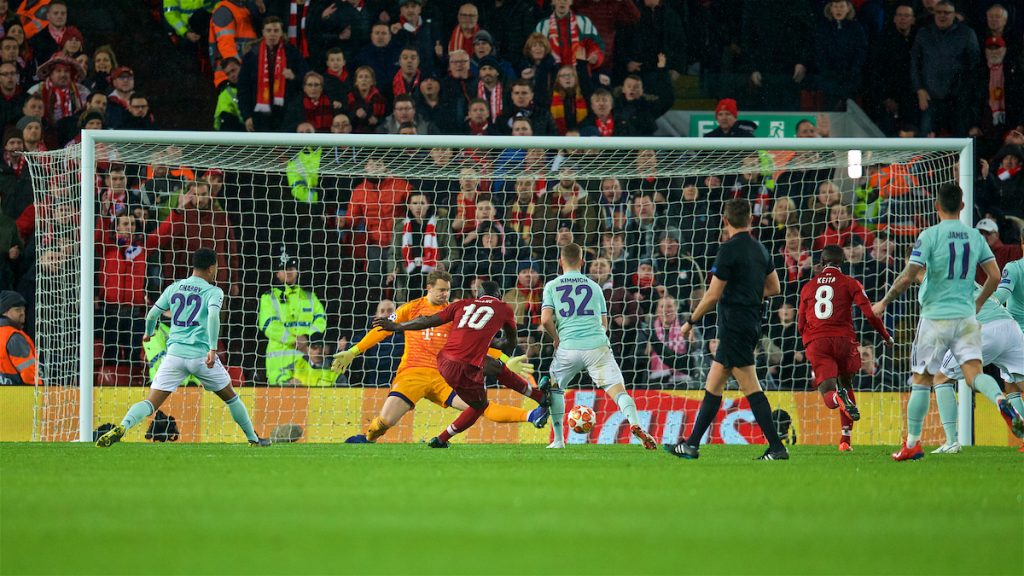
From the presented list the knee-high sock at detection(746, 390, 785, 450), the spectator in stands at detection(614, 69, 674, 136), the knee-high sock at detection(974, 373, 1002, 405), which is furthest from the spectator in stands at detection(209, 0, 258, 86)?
the knee-high sock at detection(974, 373, 1002, 405)

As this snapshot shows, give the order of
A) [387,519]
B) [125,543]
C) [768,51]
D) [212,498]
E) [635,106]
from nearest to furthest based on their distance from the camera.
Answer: [125,543]
[387,519]
[212,498]
[635,106]
[768,51]

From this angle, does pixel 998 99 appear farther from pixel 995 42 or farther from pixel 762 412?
pixel 762 412

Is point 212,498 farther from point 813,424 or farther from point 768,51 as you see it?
point 768,51

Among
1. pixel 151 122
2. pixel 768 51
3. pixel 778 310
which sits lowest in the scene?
pixel 778 310

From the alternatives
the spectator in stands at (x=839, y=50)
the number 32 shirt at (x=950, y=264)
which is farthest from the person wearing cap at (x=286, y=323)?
the spectator in stands at (x=839, y=50)

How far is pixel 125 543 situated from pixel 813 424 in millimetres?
9830

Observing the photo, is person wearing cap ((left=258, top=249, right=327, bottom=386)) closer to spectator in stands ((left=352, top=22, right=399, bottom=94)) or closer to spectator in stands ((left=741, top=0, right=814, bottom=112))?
spectator in stands ((left=352, top=22, right=399, bottom=94))

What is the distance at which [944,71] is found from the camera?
55.2 feet

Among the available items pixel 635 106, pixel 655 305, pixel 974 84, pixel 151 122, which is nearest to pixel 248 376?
pixel 151 122

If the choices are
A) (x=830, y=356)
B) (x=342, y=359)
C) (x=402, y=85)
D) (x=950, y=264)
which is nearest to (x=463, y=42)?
(x=402, y=85)

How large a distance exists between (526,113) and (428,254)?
2.20m

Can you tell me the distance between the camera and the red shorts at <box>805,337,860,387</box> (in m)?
11.8

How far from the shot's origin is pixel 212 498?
6617 mm

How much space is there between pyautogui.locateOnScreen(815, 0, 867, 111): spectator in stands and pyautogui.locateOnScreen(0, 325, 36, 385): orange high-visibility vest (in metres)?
10.4
